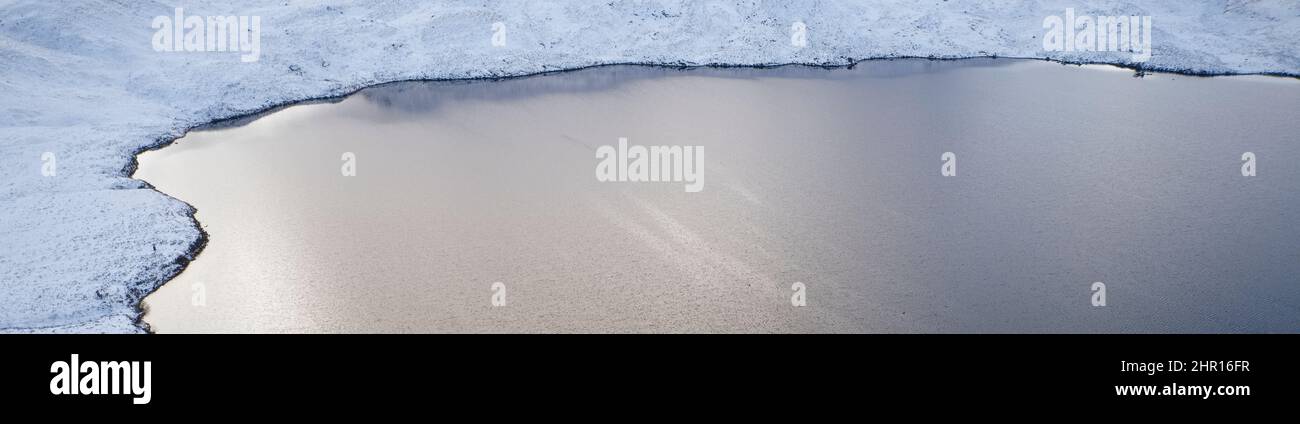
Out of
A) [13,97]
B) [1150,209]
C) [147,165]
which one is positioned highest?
[13,97]

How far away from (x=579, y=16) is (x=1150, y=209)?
1352 inches

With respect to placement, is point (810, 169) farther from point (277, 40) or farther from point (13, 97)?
point (13, 97)

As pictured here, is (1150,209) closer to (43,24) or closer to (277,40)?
(277,40)

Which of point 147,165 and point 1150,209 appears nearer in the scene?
point 1150,209

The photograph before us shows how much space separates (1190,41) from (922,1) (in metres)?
15.3

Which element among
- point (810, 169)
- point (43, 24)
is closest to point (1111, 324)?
point (810, 169)

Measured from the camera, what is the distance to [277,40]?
4944 centimetres

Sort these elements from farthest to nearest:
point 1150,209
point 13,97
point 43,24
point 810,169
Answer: point 43,24 → point 13,97 → point 810,169 → point 1150,209

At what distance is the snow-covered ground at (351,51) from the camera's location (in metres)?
33.0

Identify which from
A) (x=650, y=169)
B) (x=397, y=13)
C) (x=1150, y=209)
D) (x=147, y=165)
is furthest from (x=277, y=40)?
(x=1150, y=209)

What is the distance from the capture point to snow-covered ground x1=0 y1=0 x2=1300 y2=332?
33031 mm

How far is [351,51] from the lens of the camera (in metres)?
49.5

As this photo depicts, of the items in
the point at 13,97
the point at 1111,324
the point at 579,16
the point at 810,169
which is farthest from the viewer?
the point at 579,16

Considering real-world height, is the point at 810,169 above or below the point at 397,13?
below
